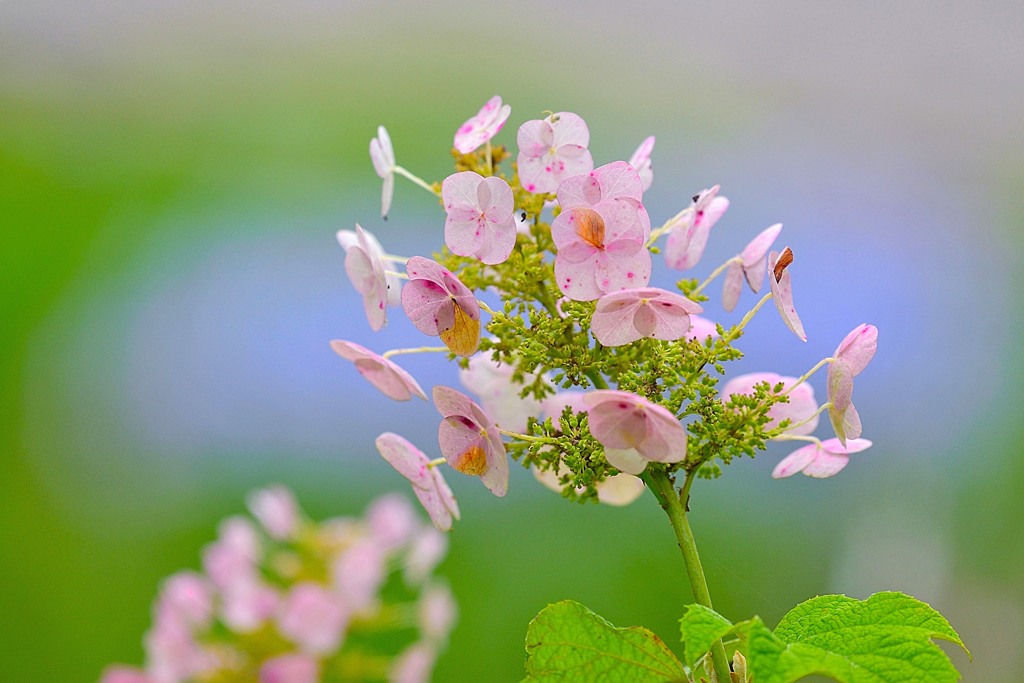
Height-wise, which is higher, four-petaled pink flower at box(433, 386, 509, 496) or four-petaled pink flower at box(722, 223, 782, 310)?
four-petaled pink flower at box(722, 223, 782, 310)

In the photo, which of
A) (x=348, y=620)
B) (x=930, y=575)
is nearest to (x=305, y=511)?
(x=348, y=620)

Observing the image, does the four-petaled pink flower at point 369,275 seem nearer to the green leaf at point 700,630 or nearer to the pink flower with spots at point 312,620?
the green leaf at point 700,630

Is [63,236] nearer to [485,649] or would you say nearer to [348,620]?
[485,649]

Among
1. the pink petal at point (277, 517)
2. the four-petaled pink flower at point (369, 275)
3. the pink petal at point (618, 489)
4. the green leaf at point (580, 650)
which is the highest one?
the pink petal at point (277, 517)

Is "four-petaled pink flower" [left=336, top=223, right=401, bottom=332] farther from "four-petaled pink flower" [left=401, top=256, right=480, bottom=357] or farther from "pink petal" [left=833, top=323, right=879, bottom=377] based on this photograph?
"pink petal" [left=833, top=323, right=879, bottom=377]

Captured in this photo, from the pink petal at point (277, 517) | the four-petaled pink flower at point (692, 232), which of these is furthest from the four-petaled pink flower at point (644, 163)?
the pink petal at point (277, 517)

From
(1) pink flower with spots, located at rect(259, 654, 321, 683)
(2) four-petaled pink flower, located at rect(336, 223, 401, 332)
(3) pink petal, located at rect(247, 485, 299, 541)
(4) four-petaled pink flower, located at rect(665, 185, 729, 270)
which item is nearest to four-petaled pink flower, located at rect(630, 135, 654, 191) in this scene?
(4) four-petaled pink flower, located at rect(665, 185, 729, 270)
